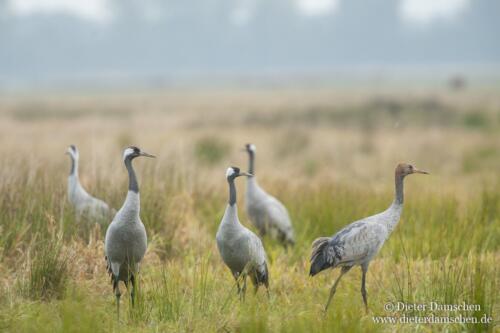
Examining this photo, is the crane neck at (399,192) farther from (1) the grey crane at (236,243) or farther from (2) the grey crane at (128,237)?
(2) the grey crane at (128,237)

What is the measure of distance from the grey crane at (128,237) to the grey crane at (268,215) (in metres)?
2.76

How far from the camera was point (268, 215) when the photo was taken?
28.2ft

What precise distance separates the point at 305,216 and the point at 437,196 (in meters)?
1.69

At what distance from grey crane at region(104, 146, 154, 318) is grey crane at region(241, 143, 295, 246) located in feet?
9.06

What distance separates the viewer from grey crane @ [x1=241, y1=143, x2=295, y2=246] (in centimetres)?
855

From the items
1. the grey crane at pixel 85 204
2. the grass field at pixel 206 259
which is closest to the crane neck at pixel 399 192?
the grass field at pixel 206 259

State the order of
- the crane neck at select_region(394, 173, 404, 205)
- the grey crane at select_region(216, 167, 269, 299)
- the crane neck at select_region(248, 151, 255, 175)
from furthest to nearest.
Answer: the crane neck at select_region(248, 151, 255, 175)
the crane neck at select_region(394, 173, 404, 205)
the grey crane at select_region(216, 167, 269, 299)

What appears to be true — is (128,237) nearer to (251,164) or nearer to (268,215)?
(268,215)

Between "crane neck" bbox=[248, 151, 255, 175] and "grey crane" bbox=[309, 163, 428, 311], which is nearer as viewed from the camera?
"grey crane" bbox=[309, 163, 428, 311]

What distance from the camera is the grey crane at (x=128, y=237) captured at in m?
5.82

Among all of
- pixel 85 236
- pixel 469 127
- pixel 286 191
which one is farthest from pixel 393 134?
pixel 85 236

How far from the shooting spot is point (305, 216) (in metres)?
9.20

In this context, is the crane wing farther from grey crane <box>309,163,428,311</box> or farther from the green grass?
the green grass

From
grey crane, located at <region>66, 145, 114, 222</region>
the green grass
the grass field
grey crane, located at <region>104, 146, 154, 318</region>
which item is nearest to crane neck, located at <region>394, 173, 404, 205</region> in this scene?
the green grass
